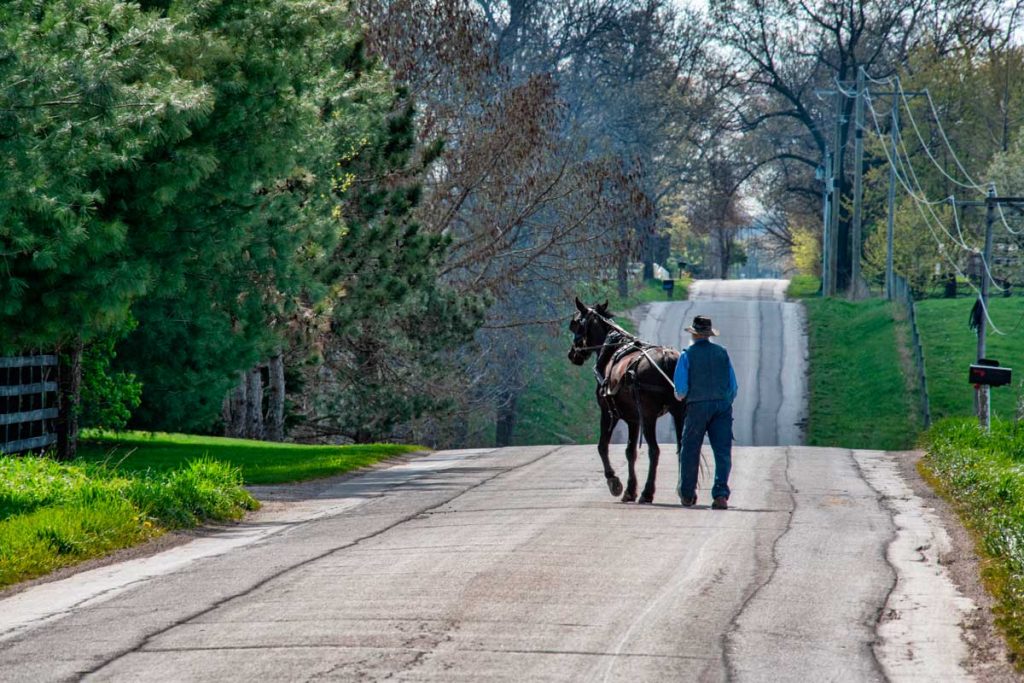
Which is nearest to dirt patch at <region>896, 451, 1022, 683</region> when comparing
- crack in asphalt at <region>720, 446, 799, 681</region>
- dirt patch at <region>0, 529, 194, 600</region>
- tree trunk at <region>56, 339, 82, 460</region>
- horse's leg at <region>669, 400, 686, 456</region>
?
crack in asphalt at <region>720, 446, 799, 681</region>

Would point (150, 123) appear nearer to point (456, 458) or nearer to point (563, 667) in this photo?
point (563, 667)

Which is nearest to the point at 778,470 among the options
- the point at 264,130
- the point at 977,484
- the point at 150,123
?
the point at 977,484

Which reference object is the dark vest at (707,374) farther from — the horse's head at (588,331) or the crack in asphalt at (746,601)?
the horse's head at (588,331)

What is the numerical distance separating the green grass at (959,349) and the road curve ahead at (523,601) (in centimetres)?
2777

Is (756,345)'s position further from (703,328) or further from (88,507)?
(88,507)

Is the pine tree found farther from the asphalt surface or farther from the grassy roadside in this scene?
the grassy roadside

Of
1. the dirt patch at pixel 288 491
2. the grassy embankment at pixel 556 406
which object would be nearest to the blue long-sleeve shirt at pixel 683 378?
the dirt patch at pixel 288 491

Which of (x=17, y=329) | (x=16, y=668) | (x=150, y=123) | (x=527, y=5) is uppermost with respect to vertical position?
(x=527, y=5)

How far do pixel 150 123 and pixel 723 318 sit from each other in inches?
2197

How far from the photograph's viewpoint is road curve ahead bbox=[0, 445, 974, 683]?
26.5 ft

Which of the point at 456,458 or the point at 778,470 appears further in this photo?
the point at 456,458

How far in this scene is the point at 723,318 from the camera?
6988 cm

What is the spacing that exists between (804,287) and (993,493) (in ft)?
245

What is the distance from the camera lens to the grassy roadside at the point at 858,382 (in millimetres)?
44188
